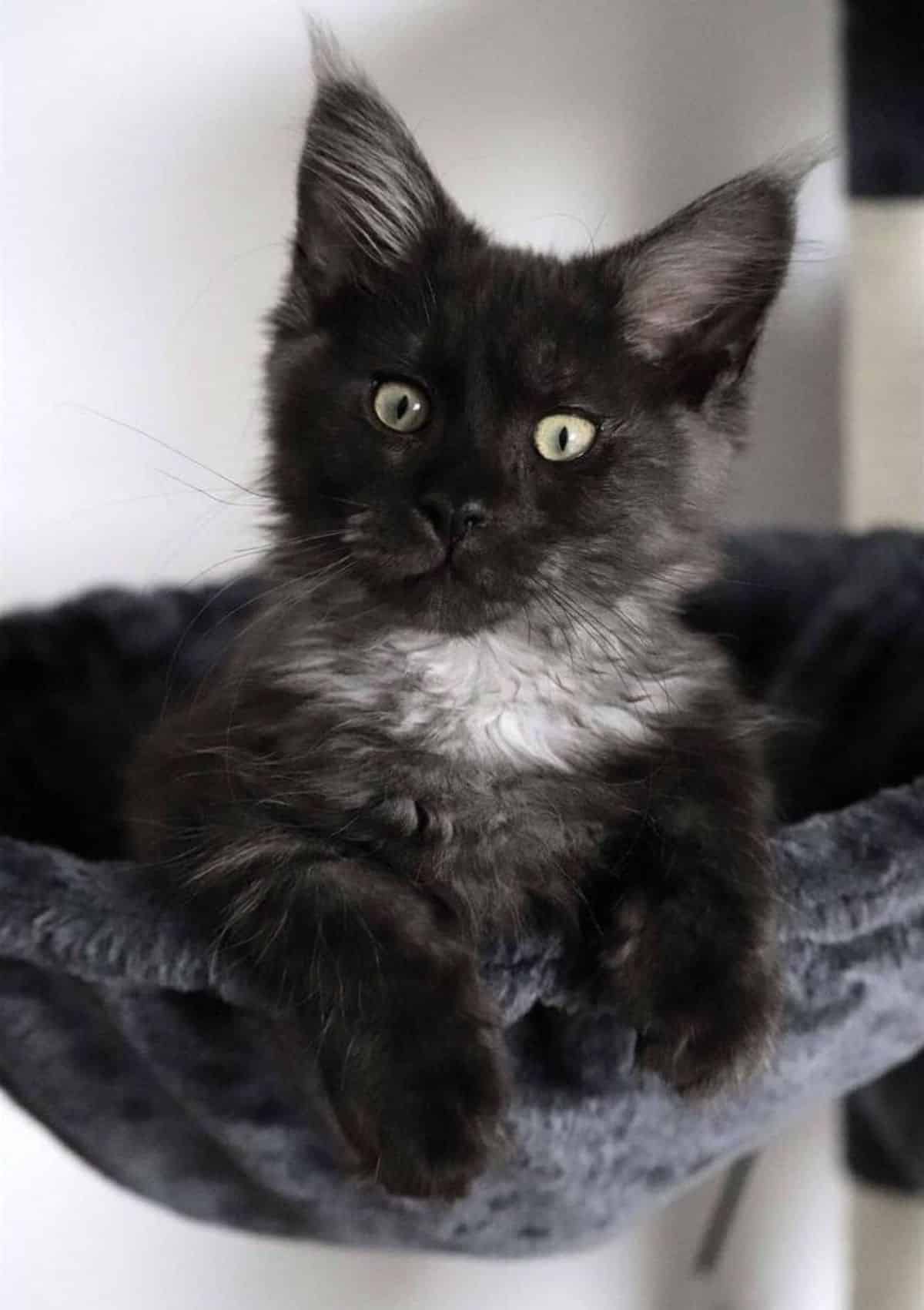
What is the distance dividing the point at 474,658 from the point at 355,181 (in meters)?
0.37

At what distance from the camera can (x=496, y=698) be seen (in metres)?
0.98

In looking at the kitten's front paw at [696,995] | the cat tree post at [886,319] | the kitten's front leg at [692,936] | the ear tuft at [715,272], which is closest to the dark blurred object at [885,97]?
the cat tree post at [886,319]

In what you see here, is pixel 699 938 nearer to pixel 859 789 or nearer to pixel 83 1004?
pixel 83 1004

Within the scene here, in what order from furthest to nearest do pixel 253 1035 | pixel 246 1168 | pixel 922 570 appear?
pixel 922 570 < pixel 246 1168 < pixel 253 1035

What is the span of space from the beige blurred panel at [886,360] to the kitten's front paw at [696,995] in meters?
0.85

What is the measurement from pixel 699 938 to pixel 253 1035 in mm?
319

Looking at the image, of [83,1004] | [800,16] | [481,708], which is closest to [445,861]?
[481,708]

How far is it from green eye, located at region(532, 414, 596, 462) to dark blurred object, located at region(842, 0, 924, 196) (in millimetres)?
677

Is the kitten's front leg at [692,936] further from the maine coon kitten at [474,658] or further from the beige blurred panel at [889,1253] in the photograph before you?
the beige blurred panel at [889,1253]

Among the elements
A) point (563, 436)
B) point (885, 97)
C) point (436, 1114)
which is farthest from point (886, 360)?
point (436, 1114)

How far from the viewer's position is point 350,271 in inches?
40.3

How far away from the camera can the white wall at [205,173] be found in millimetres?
1487

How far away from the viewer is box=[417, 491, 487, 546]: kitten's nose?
0.84 m

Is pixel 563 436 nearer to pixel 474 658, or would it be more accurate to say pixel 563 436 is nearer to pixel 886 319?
pixel 474 658
